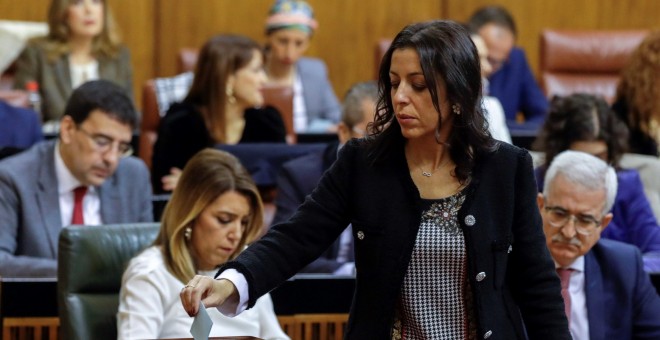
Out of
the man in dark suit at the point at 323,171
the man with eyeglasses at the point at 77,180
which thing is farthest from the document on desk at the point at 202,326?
the man in dark suit at the point at 323,171

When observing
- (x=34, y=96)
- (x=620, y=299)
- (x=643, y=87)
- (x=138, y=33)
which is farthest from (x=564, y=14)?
(x=620, y=299)

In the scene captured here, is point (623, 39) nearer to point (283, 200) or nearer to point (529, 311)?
point (283, 200)

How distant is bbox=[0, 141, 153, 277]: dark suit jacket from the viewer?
11.0 feet

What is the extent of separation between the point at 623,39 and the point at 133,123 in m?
3.57

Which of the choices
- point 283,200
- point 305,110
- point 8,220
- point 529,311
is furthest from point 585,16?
point 529,311

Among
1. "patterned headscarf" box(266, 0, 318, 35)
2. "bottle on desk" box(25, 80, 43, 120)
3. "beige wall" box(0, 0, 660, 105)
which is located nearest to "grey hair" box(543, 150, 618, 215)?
"bottle on desk" box(25, 80, 43, 120)

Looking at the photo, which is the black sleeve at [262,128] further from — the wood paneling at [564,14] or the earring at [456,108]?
the earring at [456,108]

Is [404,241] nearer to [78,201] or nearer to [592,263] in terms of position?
[592,263]

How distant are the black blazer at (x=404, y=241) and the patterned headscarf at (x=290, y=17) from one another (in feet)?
13.3

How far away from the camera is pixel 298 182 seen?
12.3 ft

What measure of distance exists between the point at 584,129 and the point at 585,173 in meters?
0.87

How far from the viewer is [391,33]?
7000mm

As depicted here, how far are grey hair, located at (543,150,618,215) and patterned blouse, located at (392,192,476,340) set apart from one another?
983 millimetres

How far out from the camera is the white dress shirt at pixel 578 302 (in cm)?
265
